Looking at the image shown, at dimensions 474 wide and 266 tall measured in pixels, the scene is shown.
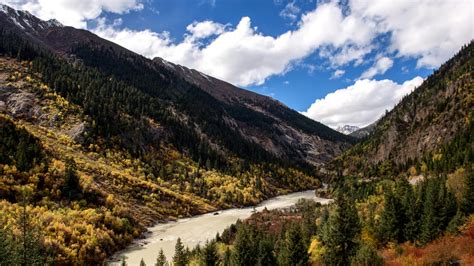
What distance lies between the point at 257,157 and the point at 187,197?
3582 inches

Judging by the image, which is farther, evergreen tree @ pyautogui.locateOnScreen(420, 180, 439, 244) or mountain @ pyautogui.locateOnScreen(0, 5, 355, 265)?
mountain @ pyautogui.locateOnScreen(0, 5, 355, 265)

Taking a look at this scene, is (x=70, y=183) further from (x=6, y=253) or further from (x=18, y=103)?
(x=18, y=103)

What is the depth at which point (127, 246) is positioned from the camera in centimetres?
6638

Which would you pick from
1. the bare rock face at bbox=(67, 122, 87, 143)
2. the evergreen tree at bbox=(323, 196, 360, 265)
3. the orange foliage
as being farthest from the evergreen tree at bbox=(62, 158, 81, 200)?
the orange foliage

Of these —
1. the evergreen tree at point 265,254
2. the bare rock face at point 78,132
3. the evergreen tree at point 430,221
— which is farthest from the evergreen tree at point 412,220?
the bare rock face at point 78,132

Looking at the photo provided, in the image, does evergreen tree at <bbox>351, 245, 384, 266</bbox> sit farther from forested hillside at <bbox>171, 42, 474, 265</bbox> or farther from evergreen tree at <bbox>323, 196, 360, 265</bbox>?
evergreen tree at <bbox>323, 196, 360, 265</bbox>

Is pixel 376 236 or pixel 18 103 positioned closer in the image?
pixel 376 236

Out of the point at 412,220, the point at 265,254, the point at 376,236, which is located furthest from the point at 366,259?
the point at 376,236

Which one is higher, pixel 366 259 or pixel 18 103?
pixel 18 103

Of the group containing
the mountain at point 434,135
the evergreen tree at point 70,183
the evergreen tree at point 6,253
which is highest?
the mountain at point 434,135

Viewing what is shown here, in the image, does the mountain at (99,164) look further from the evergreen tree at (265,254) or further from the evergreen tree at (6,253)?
the evergreen tree at (265,254)

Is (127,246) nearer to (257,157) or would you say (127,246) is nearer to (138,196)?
(138,196)

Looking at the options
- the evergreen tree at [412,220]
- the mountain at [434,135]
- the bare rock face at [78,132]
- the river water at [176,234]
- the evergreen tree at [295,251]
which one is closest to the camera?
the evergreen tree at [295,251]

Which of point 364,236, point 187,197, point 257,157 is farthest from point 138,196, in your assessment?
point 257,157
